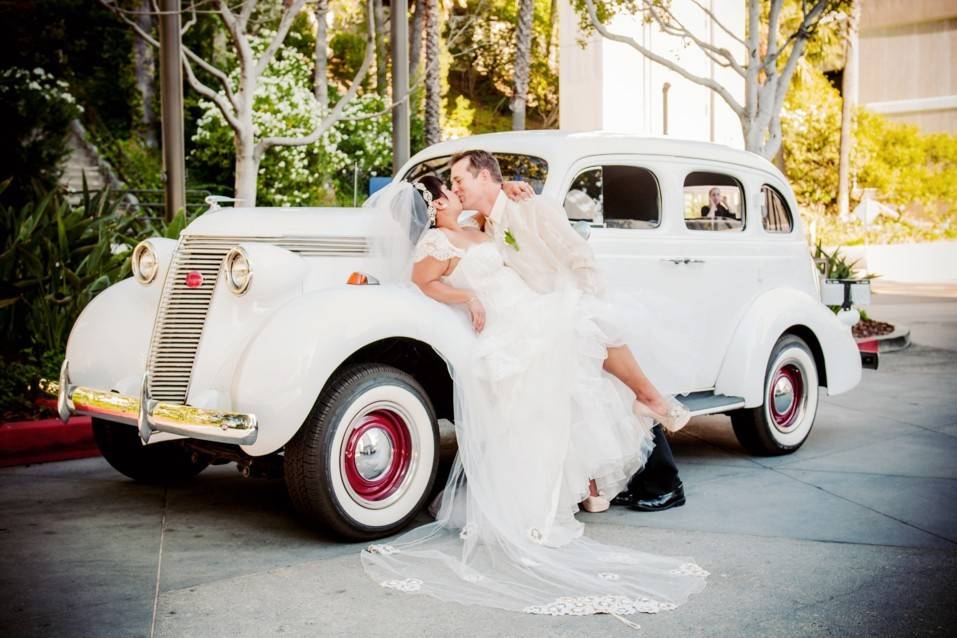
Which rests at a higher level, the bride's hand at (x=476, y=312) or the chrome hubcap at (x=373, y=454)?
the bride's hand at (x=476, y=312)

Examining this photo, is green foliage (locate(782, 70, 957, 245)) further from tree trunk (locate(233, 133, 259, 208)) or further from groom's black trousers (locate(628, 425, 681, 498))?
groom's black trousers (locate(628, 425, 681, 498))

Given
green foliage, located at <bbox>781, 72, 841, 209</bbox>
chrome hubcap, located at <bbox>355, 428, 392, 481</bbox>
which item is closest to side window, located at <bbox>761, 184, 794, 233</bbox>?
chrome hubcap, located at <bbox>355, 428, 392, 481</bbox>

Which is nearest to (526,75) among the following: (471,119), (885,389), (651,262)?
(471,119)

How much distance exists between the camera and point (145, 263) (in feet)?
17.5

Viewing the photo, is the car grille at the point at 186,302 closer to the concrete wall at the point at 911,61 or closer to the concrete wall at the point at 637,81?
the concrete wall at the point at 637,81

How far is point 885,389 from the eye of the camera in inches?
363

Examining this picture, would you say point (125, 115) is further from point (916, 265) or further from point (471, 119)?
point (471, 119)

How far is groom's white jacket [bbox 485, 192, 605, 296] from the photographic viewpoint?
5094 millimetres

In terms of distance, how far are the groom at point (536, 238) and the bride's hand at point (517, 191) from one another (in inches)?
1.0

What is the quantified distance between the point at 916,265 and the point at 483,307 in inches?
900

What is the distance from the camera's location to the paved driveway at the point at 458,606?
12.4ft

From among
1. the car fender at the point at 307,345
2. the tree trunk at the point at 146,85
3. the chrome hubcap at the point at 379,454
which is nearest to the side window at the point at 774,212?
the car fender at the point at 307,345

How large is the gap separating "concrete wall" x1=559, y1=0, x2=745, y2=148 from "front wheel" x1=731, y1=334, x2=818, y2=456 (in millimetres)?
16355

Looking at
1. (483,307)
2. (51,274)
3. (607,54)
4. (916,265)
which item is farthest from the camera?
(916,265)
